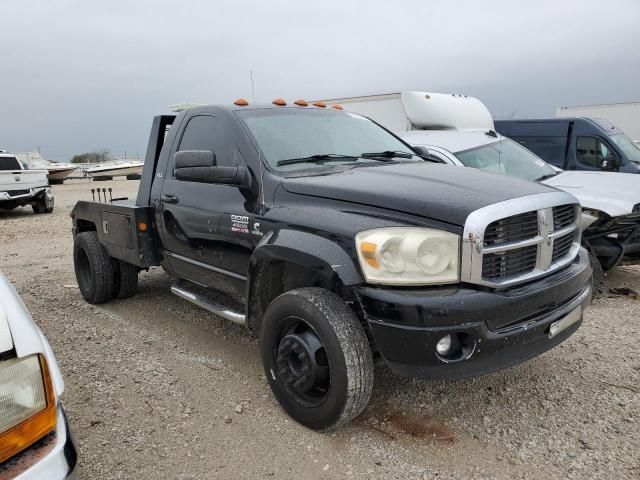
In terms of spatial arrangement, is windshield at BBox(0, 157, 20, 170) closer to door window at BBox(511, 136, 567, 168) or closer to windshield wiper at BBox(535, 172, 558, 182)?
door window at BBox(511, 136, 567, 168)

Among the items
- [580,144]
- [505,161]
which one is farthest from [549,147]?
[505,161]

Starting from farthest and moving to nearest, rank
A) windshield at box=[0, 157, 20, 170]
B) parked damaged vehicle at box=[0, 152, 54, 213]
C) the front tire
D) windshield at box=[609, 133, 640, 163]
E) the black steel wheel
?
windshield at box=[0, 157, 20, 170], parked damaged vehicle at box=[0, 152, 54, 213], windshield at box=[609, 133, 640, 163], the front tire, the black steel wheel

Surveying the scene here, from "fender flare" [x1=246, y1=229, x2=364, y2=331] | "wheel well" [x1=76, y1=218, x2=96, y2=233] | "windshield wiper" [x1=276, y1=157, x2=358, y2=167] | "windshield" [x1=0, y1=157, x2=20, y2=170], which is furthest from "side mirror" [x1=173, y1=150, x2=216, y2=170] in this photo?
"windshield" [x1=0, y1=157, x2=20, y2=170]

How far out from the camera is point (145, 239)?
4.31 m

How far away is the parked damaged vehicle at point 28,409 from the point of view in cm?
145

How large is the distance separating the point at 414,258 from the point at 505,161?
14.9ft

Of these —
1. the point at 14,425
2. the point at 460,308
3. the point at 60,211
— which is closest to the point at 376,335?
the point at 460,308

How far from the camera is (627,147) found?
9258 millimetres

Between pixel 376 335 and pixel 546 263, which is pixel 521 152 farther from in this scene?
pixel 376 335

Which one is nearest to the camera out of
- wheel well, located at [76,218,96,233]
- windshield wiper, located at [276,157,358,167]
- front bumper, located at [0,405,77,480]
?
front bumper, located at [0,405,77,480]

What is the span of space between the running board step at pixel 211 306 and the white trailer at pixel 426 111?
15.9 feet

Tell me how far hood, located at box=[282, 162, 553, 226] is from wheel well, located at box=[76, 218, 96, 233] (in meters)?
3.17

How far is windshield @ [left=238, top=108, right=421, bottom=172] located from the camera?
335 cm

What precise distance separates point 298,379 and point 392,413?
640mm
